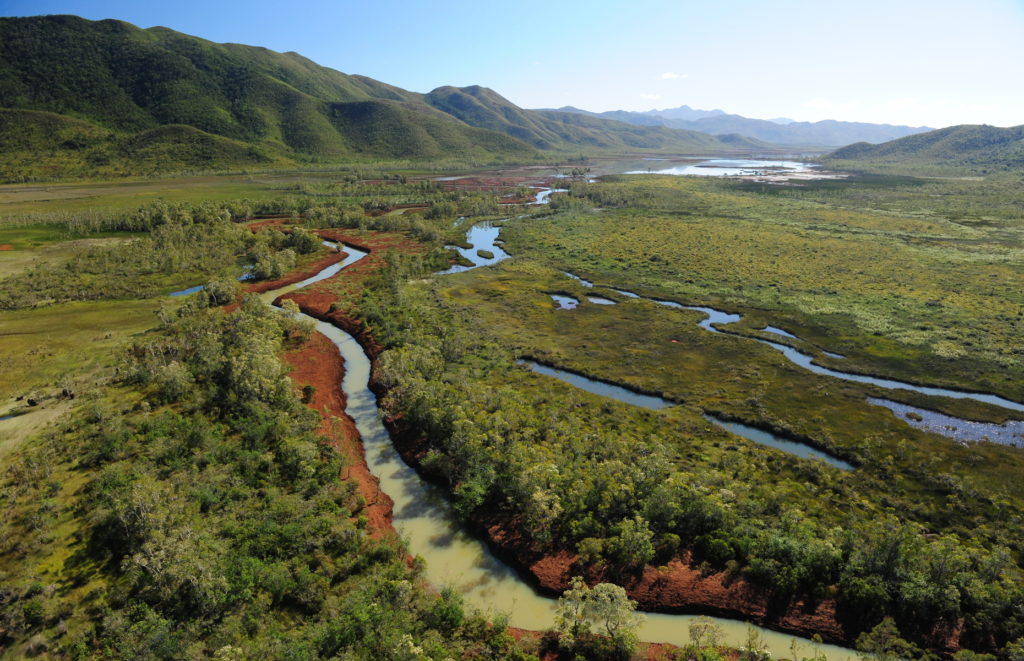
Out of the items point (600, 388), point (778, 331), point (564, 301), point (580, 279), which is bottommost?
point (600, 388)

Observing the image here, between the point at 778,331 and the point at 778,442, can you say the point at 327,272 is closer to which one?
the point at 778,331

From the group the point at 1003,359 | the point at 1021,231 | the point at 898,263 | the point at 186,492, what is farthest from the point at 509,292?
the point at 1021,231

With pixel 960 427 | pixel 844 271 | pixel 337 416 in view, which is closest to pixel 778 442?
pixel 960 427

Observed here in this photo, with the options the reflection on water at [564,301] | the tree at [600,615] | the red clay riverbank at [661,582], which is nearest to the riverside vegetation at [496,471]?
the tree at [600,615]

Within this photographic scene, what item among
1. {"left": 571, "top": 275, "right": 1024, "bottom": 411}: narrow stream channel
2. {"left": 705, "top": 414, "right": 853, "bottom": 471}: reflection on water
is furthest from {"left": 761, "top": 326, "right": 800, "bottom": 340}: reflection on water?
{"left": 705, "top": 414, "right": 853, "bottom": 471}: reflection on water

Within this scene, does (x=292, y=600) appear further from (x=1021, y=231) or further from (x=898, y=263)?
(x=1021, y=231)

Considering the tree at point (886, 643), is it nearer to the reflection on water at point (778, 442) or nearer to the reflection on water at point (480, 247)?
the reflection on water at point (778, 442)
